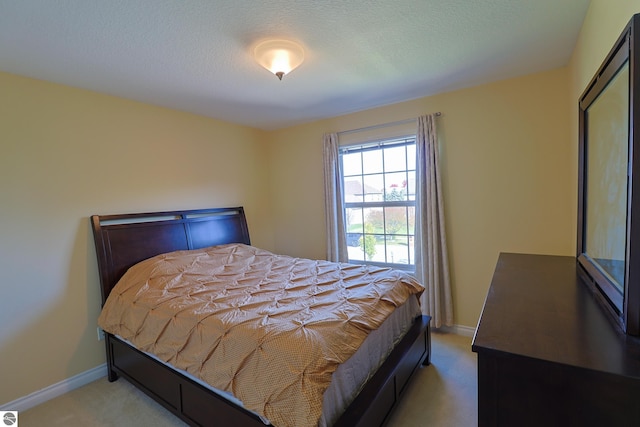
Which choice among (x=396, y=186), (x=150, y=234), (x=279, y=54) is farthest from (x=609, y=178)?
(x=150, y=234)

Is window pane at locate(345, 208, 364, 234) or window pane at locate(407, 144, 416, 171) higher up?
window pane at locate(407, 144, 416, 171)

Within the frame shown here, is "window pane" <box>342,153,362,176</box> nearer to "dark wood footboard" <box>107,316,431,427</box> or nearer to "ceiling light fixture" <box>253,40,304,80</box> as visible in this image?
"ceiling light fixture" <box>253,40,304,80</box>

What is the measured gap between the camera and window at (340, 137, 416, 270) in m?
3.23

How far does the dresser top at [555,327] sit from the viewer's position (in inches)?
32.5

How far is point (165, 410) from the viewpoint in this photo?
2.03 meters

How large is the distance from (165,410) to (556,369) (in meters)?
2.33

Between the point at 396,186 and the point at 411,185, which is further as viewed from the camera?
the point at 396,186

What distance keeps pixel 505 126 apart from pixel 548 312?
6.73 feet

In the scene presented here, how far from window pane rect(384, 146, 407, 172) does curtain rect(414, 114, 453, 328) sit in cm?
24

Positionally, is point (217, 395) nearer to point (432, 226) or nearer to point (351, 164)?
point (432, 226)

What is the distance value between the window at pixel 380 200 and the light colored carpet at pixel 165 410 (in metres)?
1.22

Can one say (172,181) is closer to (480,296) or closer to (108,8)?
(108,8)

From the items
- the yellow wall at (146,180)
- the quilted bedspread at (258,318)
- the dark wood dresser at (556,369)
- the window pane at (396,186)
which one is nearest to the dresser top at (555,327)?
the dark wood dresser at (556,369)

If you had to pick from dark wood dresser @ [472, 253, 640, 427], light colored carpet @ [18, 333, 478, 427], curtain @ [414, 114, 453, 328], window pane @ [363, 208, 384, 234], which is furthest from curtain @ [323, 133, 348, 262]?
dark wood dresser @ [472, 253, 640, 427]
